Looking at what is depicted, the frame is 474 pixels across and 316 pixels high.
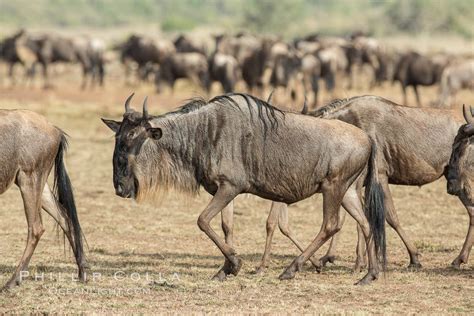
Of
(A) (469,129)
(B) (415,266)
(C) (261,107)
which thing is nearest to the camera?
(C) (261,107)

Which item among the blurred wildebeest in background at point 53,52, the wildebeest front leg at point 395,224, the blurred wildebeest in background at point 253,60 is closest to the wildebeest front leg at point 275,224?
the wildebeest front leg at point 395,224

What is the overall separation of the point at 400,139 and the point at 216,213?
7.00ft

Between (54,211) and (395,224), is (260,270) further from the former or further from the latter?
(54,211)

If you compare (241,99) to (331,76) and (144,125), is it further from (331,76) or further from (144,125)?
(331,76)

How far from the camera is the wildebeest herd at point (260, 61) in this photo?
2969 centimetres

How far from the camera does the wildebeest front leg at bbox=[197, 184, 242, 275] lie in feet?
27.1

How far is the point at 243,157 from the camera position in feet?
27.5

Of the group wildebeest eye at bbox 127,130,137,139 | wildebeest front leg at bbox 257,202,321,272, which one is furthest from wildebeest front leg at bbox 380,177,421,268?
wildebeest eye at bbox 127,130,137,139

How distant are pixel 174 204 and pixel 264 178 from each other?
487 cm

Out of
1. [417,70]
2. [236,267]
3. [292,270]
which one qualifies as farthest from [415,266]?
[417,70]

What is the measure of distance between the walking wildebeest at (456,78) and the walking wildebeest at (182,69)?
24.4 feet

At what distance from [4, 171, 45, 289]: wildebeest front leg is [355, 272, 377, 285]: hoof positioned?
2.56 metres

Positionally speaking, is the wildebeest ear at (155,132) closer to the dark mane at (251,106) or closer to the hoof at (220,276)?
the dark mane at (251,106)

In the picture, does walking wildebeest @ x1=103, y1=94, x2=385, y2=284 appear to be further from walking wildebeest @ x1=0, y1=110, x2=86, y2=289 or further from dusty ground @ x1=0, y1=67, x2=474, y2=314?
walking wildebeest @ x1=0, y1=110, x2=86, y2=289
